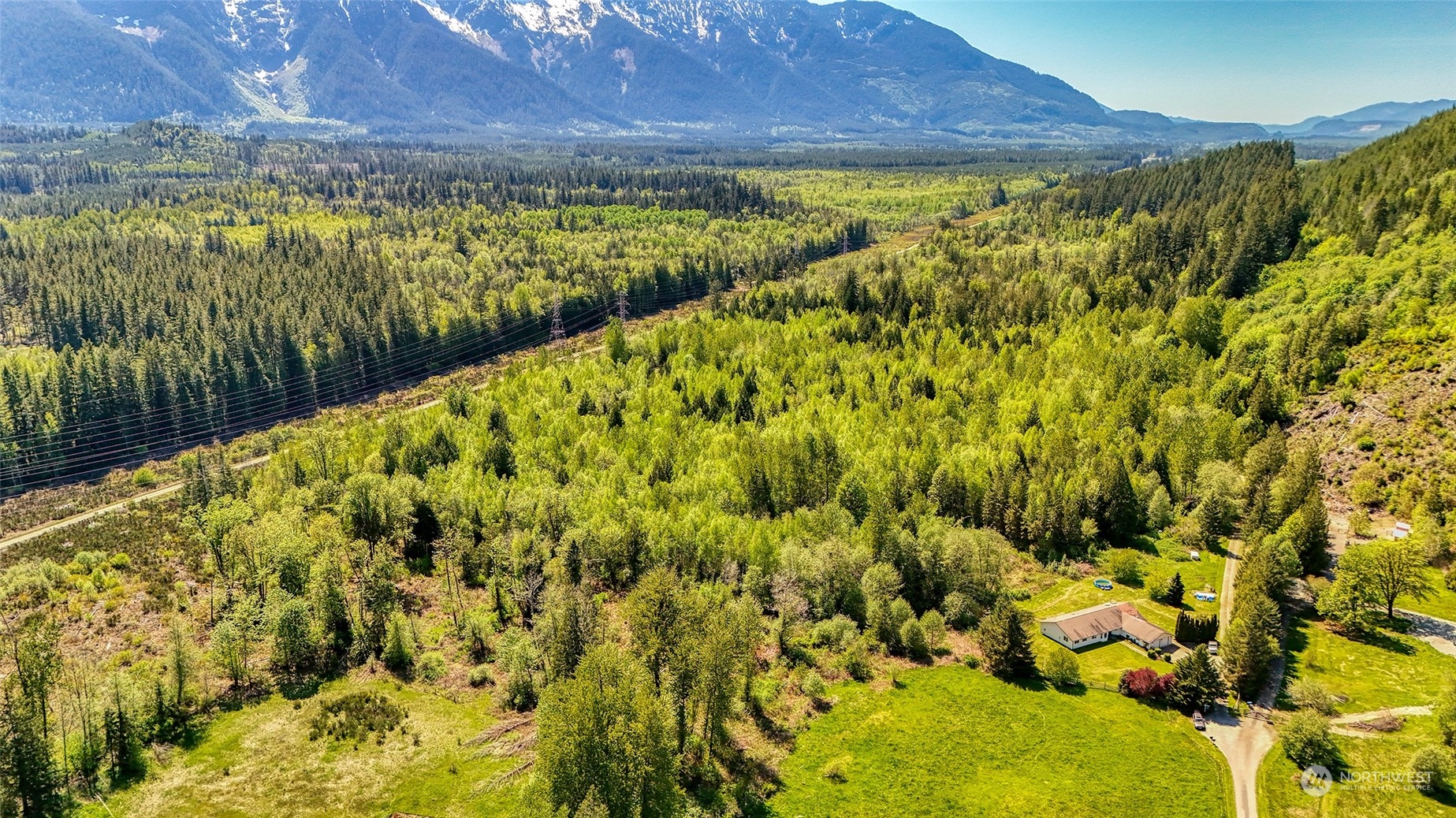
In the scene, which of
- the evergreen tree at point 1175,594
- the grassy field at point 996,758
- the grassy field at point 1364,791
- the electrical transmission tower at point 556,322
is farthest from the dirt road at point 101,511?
the grassy field at point 1364,791

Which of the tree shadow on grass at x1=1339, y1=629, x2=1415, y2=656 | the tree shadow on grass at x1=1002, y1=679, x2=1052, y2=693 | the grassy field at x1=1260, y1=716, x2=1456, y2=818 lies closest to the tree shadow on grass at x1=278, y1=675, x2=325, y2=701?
the tree shadow on grass at x1=1002, y1=679, x2=1052, y2=693

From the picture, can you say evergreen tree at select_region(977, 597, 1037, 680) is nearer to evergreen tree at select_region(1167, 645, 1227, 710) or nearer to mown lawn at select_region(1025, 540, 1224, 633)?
mown lawn at select_region(1025, 540, 1224, 633)

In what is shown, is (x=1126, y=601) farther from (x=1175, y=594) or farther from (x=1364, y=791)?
(x=1364, y=791)

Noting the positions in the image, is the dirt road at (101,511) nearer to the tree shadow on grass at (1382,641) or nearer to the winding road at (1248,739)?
the winding road at (1248,739)

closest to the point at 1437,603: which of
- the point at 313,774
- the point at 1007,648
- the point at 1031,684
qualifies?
the point at 1031,684

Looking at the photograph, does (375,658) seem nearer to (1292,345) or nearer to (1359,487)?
(1359,487)

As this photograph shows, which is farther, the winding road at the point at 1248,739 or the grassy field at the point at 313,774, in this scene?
the grassy field at the point at 313,774
